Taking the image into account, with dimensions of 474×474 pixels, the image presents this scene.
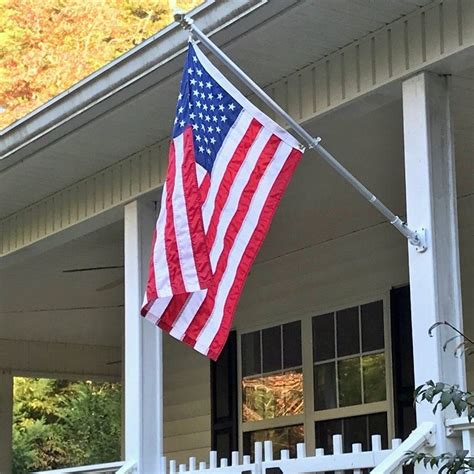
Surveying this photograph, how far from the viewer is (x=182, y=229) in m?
5.29

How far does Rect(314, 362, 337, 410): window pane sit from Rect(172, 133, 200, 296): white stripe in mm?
4766

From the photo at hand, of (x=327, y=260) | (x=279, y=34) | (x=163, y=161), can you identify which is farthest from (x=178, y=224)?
(x=327, y=260)

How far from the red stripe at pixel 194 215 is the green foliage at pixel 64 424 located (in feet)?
71.7

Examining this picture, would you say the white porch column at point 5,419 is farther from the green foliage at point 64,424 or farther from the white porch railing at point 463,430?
the green foliage at point 64,424

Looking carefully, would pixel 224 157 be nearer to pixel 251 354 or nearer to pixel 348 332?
pixel 348 332

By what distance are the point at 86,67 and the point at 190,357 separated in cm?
2022

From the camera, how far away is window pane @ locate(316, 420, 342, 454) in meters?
9.59

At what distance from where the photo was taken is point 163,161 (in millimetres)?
7691

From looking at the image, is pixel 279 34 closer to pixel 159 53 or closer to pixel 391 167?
pixel 159 53

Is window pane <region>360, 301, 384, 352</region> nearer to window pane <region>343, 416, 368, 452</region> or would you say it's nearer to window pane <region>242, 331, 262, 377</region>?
window pane <region>343, 416, 368, 452</region>

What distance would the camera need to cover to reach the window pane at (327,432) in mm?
9586

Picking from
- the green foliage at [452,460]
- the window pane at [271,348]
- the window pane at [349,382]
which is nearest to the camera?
the green foliage at [452,460]

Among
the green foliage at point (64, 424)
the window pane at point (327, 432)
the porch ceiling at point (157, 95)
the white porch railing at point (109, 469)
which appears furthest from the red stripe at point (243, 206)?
the green foliage at point (64, 424)

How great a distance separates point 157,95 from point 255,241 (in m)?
1.83
